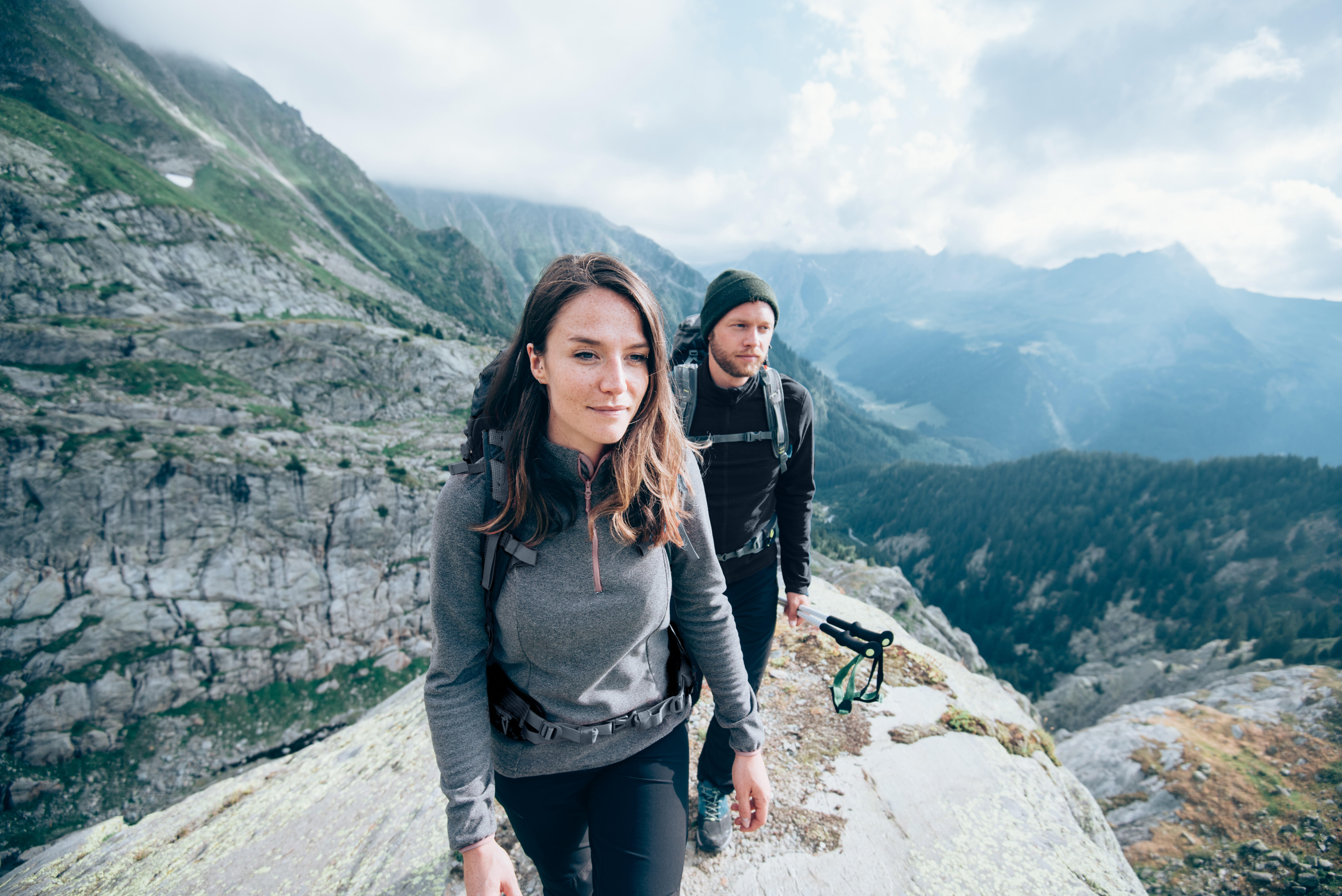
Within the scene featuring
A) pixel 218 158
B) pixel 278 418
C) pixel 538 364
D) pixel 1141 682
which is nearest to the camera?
pixel 538 364

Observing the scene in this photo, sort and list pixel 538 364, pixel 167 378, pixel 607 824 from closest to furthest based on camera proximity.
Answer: pixel 538 364, pixel 607 824, pixel 167 378

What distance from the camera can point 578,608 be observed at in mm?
2527

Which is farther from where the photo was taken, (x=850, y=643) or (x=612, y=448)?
(x=850, y=643)

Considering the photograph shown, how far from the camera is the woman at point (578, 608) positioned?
2.44 metres

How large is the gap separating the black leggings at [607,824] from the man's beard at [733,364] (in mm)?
2894

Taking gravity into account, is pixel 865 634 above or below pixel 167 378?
above

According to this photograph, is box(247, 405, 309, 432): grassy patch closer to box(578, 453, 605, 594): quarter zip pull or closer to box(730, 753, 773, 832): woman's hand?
box(578, 453, 605, 594): quarter zip pull

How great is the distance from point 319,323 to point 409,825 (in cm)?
8637

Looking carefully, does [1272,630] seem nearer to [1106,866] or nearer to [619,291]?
[1106,866]

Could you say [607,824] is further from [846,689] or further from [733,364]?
[733,364]

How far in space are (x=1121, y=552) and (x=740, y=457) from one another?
167750mm

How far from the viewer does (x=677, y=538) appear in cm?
279

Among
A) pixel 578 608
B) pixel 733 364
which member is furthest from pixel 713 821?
pixel 733 364

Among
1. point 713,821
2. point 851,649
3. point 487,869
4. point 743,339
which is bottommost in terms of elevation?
point 713,821
